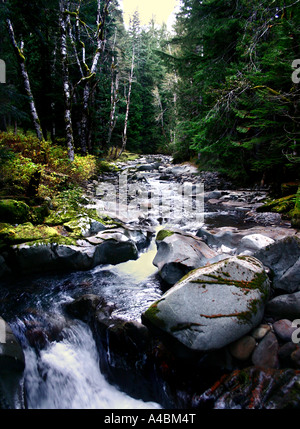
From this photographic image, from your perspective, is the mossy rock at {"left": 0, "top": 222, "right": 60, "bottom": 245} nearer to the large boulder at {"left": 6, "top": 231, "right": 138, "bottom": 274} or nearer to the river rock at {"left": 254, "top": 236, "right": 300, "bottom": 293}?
the large boulder at {"left": 6, "top": 231, "right": 138, "bottom": 274}

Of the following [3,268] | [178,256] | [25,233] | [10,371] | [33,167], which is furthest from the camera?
[33,167]

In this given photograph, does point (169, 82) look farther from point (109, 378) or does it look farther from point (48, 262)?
point (109, 378)

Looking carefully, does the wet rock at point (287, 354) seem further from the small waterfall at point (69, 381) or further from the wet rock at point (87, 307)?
the wet rock at point (87, 307)

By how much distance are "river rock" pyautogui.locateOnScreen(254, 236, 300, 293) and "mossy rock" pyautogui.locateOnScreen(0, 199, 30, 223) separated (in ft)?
18.0

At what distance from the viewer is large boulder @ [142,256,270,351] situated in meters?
2.66

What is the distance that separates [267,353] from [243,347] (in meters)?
0.26

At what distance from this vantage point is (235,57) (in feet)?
35.4

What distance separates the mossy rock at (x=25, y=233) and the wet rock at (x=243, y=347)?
4.32 meters

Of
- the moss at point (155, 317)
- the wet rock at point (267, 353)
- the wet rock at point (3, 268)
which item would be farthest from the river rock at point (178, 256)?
the wet rock at point (3, 268)

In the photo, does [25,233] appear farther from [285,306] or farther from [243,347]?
[285,306]

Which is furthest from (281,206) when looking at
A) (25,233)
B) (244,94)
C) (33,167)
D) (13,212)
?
(13,212)

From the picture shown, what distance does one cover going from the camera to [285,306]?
9.83 ft

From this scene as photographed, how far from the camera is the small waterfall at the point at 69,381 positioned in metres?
3.05

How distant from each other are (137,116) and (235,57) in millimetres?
20272
